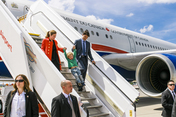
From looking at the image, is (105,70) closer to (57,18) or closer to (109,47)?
(57,18)

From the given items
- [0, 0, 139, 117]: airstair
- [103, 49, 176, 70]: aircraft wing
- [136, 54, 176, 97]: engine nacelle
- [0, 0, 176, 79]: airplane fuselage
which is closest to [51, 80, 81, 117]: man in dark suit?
[0, 0, 139, 117]: airstair

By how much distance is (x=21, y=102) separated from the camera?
2311mm

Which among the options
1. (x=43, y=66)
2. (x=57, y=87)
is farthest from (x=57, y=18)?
(x=57, y=87)

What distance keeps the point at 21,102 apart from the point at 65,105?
49 centimetres

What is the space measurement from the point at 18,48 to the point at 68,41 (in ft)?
4.69

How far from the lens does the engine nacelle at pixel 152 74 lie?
628 centimetres

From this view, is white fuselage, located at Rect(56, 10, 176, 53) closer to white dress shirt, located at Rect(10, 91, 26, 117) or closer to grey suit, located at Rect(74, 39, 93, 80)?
grey suit, located at Rect(74, 39, 93, 80)

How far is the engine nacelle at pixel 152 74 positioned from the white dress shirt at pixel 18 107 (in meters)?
4.54

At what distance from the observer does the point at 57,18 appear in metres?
5.31

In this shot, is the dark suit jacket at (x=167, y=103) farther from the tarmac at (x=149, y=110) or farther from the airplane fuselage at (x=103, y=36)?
the airplane fuselage at (x=103, y=36)

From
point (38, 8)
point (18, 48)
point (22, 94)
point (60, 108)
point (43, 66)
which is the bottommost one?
point (60, 108)

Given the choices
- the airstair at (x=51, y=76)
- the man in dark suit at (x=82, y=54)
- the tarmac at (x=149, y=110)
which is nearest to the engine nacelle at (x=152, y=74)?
the tarmac at (x=149, y=110)

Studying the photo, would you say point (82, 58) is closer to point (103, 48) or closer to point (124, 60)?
point (103, 48)

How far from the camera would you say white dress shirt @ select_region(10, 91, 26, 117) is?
90.1 inches
